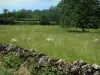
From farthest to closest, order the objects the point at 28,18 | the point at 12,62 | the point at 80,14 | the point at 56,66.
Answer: the point at 28,18 → the point at 80,14 → the point at 12,62 → the point at 56,66

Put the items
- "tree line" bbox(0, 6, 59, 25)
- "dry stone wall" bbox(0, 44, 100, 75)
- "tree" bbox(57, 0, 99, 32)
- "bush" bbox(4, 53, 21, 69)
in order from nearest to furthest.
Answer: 1. "dry stone wall" bbox(0, 44, 100, 75)
2. "bush" bbox(4, 53, 21, 69)
3. "tree" bbox(57, 0, 99, 32)
4. "tree line" bbox(0, 6, 59, 25)

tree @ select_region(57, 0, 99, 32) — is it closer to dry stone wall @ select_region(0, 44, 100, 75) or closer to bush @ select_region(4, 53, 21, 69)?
bush @ select_region(4, 53, 21, 69)

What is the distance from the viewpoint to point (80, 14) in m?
49.9

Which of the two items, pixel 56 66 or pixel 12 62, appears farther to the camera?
pixel 12 62

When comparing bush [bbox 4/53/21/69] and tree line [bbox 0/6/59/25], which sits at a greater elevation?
bush [bbox 4/53/21/69]

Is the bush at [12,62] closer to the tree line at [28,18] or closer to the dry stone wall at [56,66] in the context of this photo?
the dry stone wall at [56,66]

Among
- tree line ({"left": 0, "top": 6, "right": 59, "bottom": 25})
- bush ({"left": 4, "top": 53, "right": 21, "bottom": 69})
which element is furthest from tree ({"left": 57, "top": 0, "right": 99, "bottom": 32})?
tree line ({"left": 0, "top": 6, "right": 59, "bottom": 25})

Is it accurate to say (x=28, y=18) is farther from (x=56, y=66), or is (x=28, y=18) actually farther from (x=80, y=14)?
(x=56, y=66)

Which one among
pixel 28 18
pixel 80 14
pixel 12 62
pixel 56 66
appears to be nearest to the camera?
pixel 56 66

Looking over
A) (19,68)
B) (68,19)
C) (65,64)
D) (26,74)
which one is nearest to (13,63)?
(19,68)

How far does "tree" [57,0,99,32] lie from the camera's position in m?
49.2

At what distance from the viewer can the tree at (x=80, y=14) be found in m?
49.2

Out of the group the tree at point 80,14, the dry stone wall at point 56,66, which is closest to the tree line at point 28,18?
the tree at point 80,14

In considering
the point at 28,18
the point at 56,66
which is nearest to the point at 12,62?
the point at 56,66
